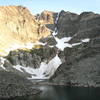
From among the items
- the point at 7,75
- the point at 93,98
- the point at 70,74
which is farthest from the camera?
the point at 70,74

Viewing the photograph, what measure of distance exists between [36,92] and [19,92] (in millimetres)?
10459

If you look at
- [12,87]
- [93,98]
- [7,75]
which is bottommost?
[93,98]

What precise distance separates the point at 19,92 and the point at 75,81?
77.7m

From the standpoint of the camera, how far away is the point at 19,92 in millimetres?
118125

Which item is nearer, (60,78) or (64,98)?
(64,98)

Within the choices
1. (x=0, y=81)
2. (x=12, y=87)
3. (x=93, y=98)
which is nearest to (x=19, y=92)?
(x=12, y=87)

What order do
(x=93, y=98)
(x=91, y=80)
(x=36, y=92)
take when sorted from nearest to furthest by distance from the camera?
(x=93, y=98)
(x=36, y=92)
(x=91, y=80)

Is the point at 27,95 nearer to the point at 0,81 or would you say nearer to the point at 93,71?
the point at 0,81

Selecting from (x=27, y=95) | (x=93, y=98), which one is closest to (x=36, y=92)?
(x=27, y=95)

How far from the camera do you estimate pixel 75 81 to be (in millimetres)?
187500

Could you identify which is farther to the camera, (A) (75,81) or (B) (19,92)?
(A) (75,81)

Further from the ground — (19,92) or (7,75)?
(7,75)

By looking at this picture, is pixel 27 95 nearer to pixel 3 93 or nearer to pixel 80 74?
pixel 3 93

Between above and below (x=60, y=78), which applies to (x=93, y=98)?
below
